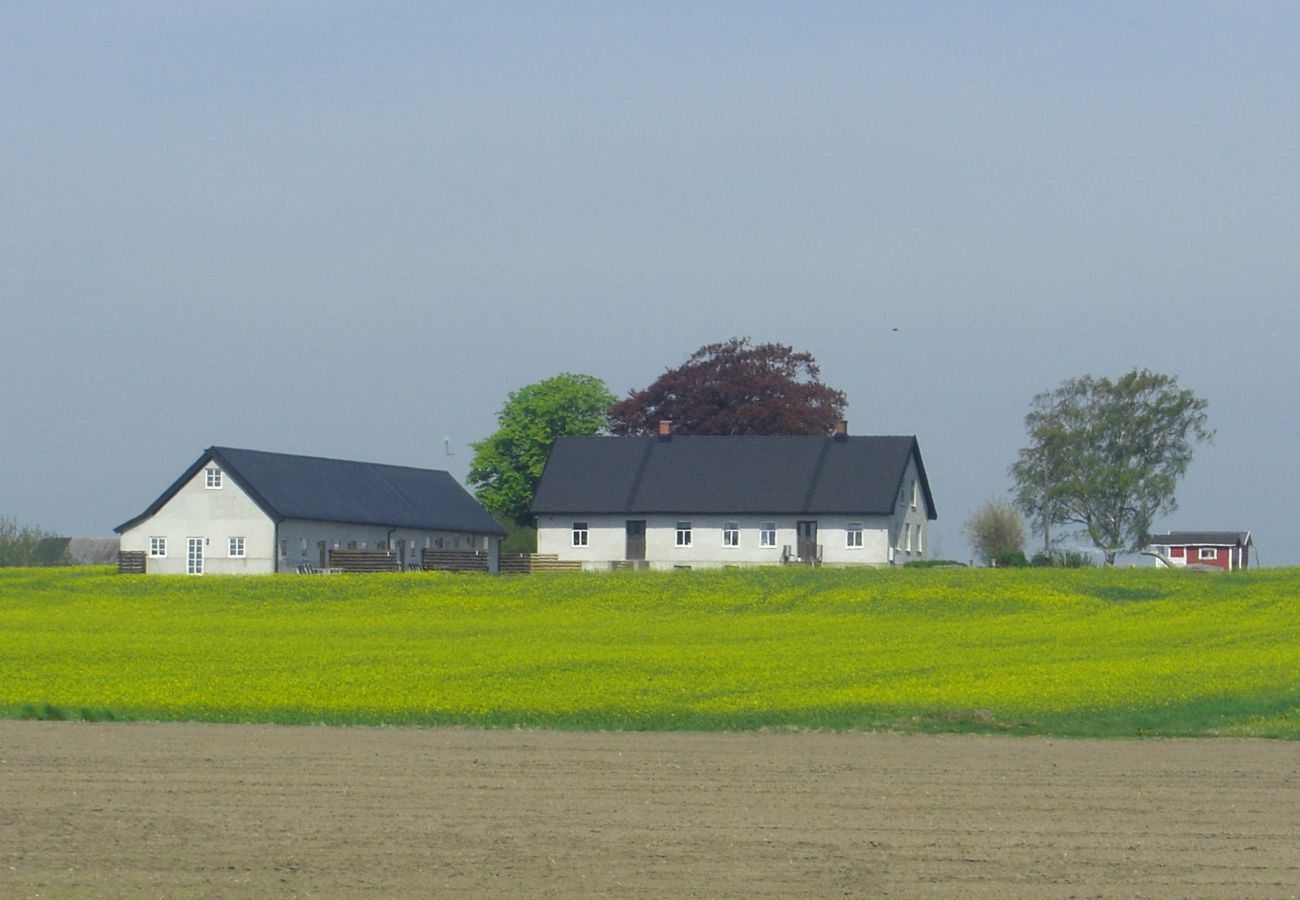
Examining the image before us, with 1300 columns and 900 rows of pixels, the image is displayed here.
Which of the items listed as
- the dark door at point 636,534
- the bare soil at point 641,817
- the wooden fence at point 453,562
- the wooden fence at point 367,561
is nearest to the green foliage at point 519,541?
the dark door at point 636,534

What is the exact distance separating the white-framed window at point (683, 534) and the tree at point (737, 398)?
21.5 metres

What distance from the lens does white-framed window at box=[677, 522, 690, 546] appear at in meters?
86.2

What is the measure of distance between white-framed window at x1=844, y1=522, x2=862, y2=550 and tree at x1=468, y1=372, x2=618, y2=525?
122ft

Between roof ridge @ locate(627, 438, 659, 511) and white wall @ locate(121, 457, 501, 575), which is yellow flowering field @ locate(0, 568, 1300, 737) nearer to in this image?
white wall @ locate(121, 457, 501, 575)

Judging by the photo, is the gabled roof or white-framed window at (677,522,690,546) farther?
white-framed window at (677,522,690,546)

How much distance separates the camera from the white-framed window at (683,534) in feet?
283

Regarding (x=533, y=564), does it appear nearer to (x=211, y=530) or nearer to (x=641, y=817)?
(x=211, y=530)

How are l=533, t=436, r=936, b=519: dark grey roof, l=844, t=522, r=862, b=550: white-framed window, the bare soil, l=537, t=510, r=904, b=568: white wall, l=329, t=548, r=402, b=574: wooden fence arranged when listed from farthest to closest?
1. l=533, t=436, r=936, b=519: dark grey roof
2. l=844, t=522, r=862, b=550: white-framed window
3. l=537, t=510, r=904, b=568: white wall
4. l=329, t=548, r=402, b=574: wooden fence
5. the bare soil

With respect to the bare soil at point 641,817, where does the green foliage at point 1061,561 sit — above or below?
above

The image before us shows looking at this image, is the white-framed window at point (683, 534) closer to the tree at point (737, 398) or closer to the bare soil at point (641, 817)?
the tree at point (737, 398)

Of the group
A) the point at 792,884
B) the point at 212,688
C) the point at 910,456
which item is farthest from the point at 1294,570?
the point at 792,884

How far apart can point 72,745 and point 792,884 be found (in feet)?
42.9

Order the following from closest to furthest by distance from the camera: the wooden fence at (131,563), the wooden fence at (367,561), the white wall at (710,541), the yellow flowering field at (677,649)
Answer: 1. the yellow flowering field at (677,649)
2. the wooden fence at (367,561)
3. the wooden fence at (131,563)
4. the white wall at (710,541)

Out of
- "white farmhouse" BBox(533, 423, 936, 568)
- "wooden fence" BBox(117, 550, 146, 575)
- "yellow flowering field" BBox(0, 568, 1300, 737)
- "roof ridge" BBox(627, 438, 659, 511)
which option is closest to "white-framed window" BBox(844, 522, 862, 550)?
"white farmhouse" BBox(533, 423, 936, 568)
